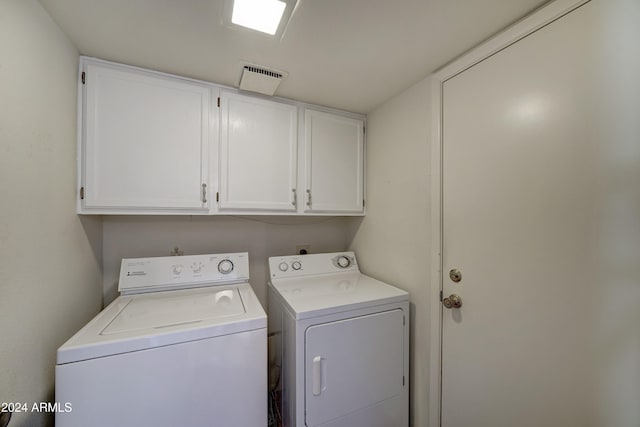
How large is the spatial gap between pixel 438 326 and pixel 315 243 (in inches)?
44.6

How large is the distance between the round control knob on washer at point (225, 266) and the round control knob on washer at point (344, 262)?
32.9 inches

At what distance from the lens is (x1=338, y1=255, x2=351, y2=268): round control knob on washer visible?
6.31 ft

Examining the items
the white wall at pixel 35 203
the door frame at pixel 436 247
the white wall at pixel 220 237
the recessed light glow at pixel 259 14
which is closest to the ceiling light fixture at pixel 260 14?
the recessed light glow at pixel 259 14

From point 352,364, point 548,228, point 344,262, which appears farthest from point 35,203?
point 548,228

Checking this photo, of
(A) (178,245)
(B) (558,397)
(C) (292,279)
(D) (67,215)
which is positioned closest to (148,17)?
(D) (67,215)

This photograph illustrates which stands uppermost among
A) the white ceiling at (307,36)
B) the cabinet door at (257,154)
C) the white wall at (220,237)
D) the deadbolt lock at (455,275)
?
the white ceiling at (307,36)

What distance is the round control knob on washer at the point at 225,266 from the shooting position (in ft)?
5.08

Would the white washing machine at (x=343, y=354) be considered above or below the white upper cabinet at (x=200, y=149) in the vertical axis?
below

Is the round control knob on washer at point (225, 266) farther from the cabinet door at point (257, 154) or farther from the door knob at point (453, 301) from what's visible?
the door knob at point (453, 301)

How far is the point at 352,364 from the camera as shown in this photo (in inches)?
49.2

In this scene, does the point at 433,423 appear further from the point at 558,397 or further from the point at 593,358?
the point at 593,358

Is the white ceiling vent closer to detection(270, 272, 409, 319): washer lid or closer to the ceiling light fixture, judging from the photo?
the ceiling light fixture
